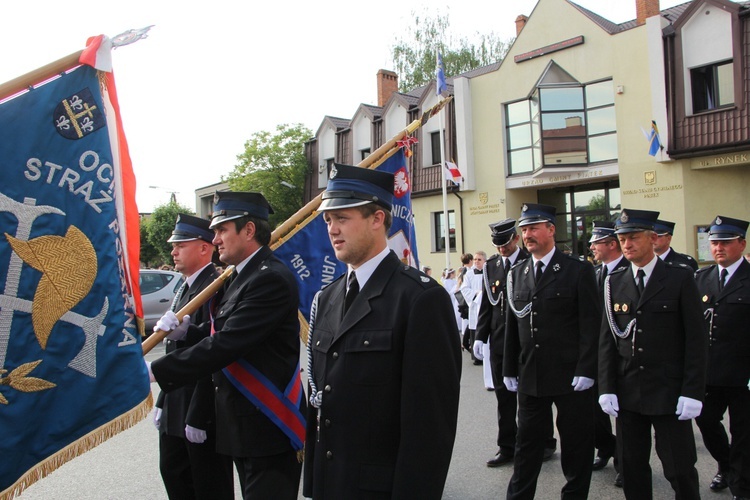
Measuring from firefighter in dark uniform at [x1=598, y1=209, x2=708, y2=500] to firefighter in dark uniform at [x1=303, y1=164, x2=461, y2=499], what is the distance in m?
2.21

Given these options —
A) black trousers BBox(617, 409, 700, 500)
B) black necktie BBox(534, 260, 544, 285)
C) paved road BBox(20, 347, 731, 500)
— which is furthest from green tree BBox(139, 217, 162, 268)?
black trousers BBox(617, 409, 700, 500)

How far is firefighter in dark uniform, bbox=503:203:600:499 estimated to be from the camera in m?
4.41

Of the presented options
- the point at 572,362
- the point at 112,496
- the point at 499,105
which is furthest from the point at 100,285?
the point at 499,105

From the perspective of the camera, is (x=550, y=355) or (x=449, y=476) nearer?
(x=550, y=355)

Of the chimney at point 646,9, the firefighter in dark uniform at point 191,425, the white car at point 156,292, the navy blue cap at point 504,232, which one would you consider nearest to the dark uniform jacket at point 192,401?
the firefighter in dark uniform at point 191,425

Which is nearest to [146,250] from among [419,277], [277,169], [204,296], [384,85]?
[277,169]

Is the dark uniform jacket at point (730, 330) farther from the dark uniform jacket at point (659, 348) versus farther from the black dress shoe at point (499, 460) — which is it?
the black dress shoe at point (499, 460)

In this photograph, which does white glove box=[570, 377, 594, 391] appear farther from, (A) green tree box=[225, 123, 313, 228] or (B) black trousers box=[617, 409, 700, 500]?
(A) green tree box=[225, 123, 313, 228]

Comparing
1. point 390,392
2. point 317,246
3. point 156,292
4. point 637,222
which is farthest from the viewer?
point 156,292

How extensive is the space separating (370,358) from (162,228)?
36770mm

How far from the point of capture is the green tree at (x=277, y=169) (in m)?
31.6

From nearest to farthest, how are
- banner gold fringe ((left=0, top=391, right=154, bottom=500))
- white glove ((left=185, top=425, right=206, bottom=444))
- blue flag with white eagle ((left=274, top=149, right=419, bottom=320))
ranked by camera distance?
1. banner gold fringe ((left=0, top=391, right=154, bottom=500))
2. white glove ((left=185, top=425, right=206, bottom=444))
3. blue flag with white eagle ((left=274, top=149, right=419, bottom=320))

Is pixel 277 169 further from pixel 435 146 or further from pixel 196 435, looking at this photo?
pixel 196 435

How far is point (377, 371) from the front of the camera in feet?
7.91
